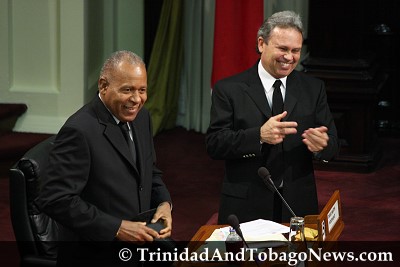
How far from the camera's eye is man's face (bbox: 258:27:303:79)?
12.9 feet

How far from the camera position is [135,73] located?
3.38 meters

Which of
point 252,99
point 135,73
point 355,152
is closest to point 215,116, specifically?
point 252,99

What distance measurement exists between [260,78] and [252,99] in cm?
11

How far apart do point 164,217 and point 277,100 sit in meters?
0.86

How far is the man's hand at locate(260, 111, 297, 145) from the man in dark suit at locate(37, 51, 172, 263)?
23.1 inches

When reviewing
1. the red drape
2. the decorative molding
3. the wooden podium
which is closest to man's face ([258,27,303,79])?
the wooden podium

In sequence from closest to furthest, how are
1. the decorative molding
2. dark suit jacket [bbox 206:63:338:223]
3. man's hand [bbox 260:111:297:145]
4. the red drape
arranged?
man's hand [bbox 260:111:297:145]
dark suit jacket [bbox 206:63:338:223]
the red drape
the decorative molding

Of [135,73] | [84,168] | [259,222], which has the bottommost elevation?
[259,222]

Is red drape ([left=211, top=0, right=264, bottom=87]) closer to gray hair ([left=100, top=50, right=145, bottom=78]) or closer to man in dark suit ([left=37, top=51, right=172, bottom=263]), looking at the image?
man in dark suit ([left=37, top=51, right=172, bottom=263])

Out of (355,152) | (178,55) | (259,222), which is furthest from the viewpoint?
(178,55)

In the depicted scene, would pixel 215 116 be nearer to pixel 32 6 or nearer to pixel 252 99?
pixel 252 99

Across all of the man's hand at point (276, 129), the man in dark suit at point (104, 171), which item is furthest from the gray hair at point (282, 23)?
the man in dark suit at point (104, 171)

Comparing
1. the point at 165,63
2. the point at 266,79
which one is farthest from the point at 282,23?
the point at 165,63

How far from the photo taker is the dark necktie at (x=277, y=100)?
4109 millimetres
